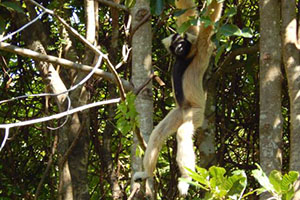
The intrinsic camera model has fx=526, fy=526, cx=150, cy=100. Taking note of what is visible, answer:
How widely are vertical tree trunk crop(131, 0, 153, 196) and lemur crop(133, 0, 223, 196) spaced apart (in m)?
0.40

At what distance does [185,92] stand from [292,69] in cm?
170

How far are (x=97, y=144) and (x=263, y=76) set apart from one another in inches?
166

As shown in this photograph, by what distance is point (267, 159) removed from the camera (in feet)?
17.4

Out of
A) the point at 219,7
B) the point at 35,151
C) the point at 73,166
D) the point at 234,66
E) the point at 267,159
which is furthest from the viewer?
the point at 35,151

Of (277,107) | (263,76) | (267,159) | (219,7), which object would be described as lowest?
(267,159)

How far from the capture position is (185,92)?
686 centimetres

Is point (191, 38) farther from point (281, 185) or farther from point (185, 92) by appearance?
point (281, 185)

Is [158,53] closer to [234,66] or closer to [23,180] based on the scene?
[234,66]

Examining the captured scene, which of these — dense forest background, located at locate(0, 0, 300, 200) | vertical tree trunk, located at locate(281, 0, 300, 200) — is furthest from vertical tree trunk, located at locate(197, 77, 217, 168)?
vertical tree trunk, located at locate(281, 0, 300, 200)

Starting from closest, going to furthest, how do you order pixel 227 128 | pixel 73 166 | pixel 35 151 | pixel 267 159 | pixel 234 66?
pixel 267 159 → pixel 73 166 → pixel 234 66 → pixel 227 128 → pixel 35 151

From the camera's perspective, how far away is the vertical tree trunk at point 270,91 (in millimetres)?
5320

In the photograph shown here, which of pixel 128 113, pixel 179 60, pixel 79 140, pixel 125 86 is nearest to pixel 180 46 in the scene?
pixel 179 60

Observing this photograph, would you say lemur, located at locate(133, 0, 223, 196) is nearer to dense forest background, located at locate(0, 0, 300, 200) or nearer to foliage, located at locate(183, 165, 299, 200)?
dense forest background, located at locate(0, 0, 300, 200)

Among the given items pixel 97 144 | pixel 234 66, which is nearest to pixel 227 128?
pixel 234 66
